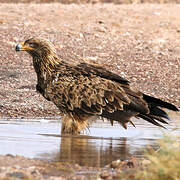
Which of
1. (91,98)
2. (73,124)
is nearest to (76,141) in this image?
(73,124)

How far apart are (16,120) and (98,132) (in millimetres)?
1321

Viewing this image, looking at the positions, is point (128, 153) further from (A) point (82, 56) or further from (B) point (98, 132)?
(A) point (82, 56)

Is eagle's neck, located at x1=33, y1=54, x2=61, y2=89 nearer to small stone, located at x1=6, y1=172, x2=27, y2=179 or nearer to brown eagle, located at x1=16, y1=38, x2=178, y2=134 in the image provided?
brown eagle, located at x1=16, y1=38, x2=178, y2=134

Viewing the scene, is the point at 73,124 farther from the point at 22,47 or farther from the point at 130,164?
the point at 130,164

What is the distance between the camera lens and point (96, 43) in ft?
57.1

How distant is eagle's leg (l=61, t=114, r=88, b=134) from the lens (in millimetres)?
9789

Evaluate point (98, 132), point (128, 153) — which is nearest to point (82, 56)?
point (98, 132)

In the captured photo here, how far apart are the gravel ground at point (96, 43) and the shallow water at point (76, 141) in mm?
1152

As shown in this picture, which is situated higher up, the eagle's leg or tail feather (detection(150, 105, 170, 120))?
tail feather (detection(150, 105, 170, 120))

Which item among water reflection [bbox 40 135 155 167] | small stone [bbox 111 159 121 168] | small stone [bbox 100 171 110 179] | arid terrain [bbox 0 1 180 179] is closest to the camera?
small stone [bbox 100 171 110 179]

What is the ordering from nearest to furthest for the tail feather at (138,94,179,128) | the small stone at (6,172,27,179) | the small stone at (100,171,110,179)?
the small stone at (6,172,27,179), the small stone at (100,171,110,179), the tail feather at (138,94,179,128)

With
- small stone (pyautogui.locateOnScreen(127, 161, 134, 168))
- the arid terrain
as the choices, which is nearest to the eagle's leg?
the arid terrain

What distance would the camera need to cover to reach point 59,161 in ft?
24.8

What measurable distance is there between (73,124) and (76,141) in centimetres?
67
